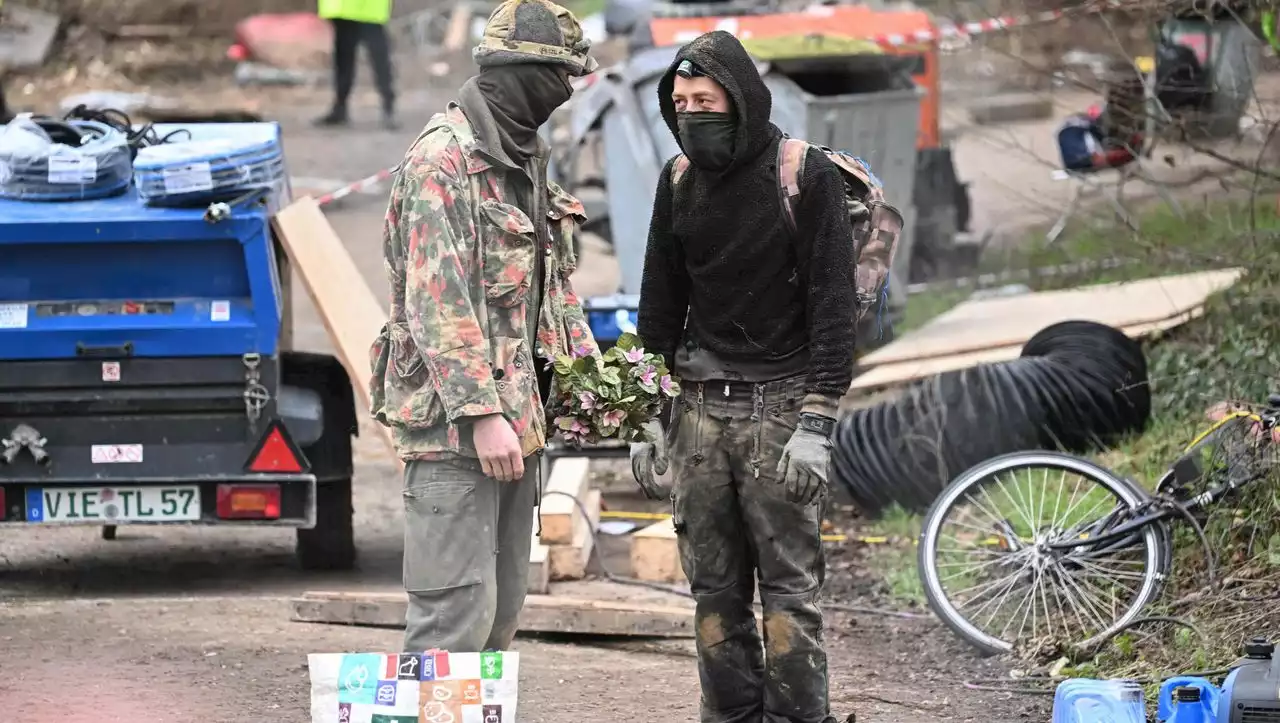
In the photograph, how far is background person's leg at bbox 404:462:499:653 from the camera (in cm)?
438

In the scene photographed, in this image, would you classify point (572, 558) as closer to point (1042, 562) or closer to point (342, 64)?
point (1042, 562)

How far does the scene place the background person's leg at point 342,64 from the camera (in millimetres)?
16344

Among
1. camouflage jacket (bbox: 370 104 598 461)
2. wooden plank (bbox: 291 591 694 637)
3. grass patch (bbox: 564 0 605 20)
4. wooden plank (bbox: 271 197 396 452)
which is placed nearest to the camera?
camouflage jacket (bbox: 370 104 598 461)

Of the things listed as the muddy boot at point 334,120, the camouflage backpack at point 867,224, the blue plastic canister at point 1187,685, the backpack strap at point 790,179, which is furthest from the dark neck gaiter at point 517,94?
the muddy boot at point 334,120

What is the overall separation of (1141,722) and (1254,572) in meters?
1.59

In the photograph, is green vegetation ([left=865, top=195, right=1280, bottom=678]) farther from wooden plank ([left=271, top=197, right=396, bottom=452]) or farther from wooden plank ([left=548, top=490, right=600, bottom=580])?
wooden plank ([left=271, top=197, right=396, bottom=452])

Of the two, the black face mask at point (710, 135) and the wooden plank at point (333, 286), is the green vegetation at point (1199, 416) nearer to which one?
the black face mask at point (710, 135)

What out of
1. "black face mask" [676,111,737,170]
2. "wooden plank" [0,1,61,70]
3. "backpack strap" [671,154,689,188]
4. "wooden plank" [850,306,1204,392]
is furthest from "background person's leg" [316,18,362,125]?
"black face mask" [676,111,737,170]

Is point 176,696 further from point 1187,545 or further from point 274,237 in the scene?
point 1187,545

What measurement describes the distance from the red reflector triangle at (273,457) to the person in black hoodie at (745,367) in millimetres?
2333

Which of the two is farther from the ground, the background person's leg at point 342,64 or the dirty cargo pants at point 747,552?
the background person's leg at point 342,64

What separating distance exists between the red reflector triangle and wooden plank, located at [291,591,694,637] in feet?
1.84

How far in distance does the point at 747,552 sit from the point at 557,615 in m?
1.68

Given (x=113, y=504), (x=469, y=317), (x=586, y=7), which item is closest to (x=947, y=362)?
(x=113, y=504)
